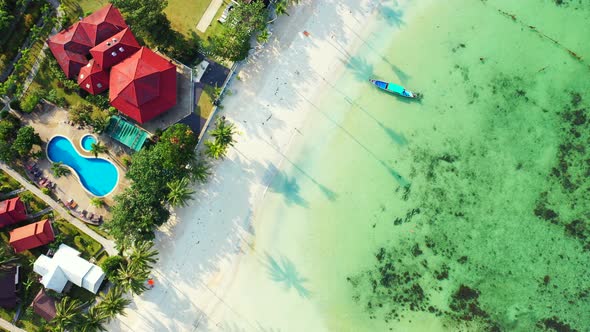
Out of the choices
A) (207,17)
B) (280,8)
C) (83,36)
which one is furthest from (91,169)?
(280,8)

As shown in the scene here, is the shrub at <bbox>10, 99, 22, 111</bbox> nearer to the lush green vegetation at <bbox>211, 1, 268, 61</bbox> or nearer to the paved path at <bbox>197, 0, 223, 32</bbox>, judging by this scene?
the paved path at <bbox>197, 0, 223, 32</bbox>

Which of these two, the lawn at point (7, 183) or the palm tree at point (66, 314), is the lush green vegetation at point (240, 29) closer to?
the lawn at point (7, 183)

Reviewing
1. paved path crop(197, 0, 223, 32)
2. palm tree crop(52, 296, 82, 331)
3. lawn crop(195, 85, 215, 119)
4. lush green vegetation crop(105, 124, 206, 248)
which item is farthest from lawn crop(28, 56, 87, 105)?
palm tree crop(52, 296, 82, 331)

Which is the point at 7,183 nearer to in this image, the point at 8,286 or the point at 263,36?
the point at 8,286

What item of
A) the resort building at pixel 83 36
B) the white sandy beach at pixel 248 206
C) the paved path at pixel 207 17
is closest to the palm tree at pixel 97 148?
the resort building at pixel 83 36

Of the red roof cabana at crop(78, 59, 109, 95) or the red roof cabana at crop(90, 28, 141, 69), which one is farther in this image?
the red roof cabana at crop(78, 59, 109, 95)

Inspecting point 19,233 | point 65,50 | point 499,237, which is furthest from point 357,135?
point 19,233

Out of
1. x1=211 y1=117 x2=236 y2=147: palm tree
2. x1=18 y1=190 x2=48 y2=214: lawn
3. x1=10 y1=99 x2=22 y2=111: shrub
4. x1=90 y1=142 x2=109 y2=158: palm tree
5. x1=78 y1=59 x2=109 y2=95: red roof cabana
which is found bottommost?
x1=18 y1=190 x2=48 y2=214: lawn
